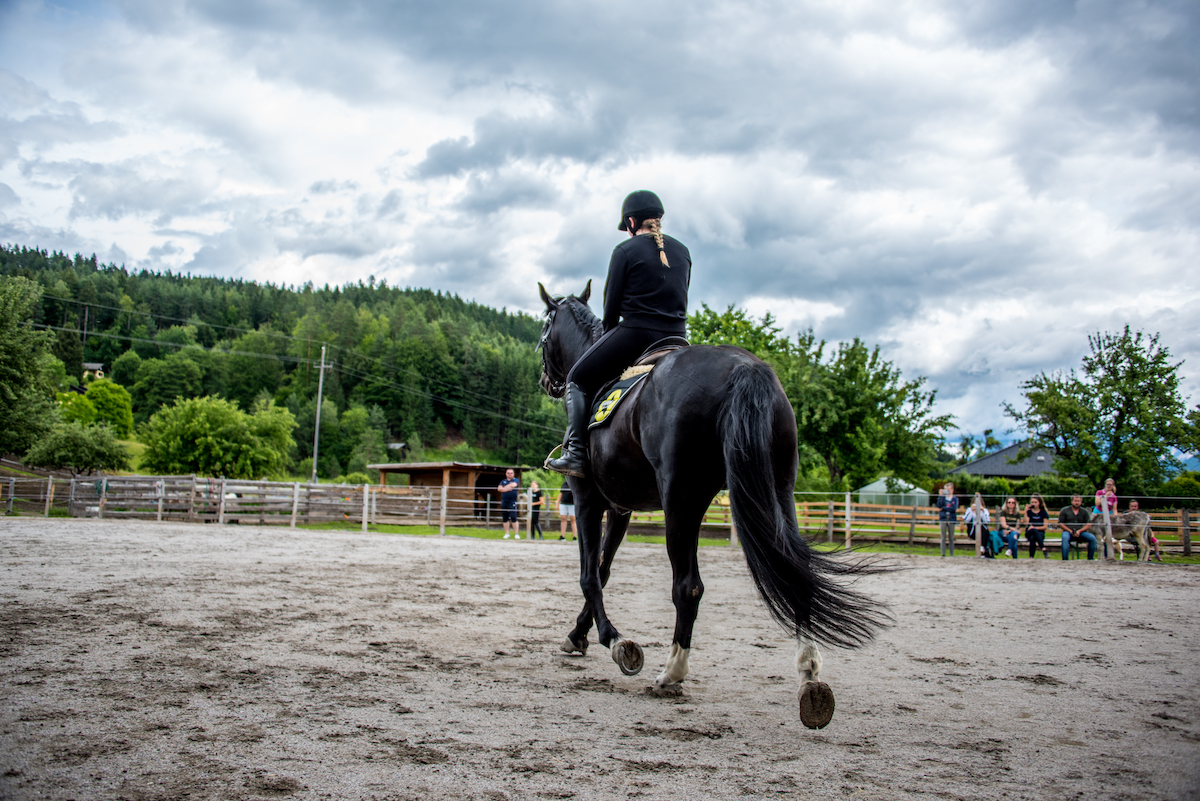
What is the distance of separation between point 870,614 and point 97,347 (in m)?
123

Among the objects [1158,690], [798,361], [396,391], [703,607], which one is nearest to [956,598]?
[703,607]

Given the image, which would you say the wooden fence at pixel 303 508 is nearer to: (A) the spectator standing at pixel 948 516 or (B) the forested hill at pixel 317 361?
(A) the spectator standing at pixel 948 516

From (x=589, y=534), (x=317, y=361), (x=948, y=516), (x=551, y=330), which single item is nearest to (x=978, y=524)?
(x=948, y=516)

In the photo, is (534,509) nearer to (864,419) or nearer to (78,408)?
(864,419)

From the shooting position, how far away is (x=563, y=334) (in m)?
5.30

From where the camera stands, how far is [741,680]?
3809mm

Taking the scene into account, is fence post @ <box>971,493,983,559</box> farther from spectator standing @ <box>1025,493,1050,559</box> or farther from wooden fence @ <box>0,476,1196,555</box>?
wooden fence @ <box>0,476,1196,555</box>

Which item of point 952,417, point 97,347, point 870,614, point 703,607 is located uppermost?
point 97,347

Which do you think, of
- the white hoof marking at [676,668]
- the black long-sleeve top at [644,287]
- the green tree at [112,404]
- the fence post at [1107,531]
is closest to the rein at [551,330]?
the black long-sleeve top at [644,287]

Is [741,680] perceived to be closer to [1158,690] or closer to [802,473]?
[1158,690]

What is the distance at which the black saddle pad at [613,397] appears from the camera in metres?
3.99

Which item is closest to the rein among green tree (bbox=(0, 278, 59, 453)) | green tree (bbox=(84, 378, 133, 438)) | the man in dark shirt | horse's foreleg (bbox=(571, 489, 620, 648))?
horse's foreleg (bbox=(571, 489, 620, 648))

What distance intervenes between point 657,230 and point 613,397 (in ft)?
3.91

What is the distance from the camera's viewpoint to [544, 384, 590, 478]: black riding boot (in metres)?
4.32
